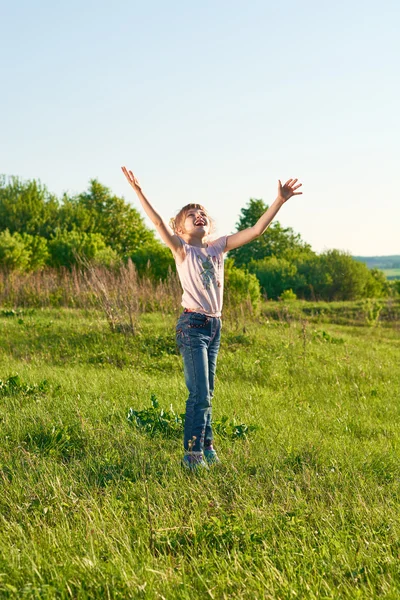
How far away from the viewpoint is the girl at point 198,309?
470 centimetres

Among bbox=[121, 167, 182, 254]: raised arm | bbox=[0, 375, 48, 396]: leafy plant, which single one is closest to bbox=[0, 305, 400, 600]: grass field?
bbox=[0, 375, 48, 396]: leafy plant

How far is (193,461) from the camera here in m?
4.61

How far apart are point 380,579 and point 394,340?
1382cm

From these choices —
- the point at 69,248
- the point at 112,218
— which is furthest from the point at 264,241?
the point at 69,248

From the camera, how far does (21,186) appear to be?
4516cm

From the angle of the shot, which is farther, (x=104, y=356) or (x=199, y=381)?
(x=104, y=356)

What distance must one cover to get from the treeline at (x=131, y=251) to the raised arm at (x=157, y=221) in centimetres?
750

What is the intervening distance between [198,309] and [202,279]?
0.24 meters

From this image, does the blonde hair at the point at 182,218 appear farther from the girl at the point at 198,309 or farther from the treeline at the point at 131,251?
the treeline at the point at 131,251

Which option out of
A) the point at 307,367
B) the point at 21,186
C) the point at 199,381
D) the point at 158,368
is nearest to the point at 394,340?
the point at 307,367

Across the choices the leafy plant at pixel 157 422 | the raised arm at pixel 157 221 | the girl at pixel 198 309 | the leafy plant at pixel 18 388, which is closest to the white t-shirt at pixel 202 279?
the girl at pixel 198 309

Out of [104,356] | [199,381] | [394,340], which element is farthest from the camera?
[394,340]

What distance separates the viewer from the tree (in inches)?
1671

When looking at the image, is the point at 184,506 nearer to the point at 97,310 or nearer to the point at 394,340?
the point at 97,310
